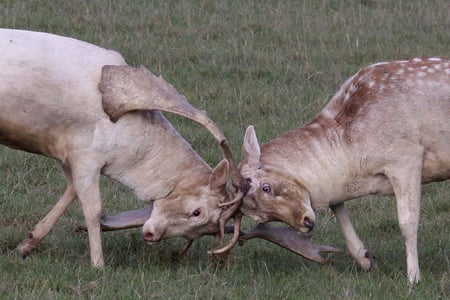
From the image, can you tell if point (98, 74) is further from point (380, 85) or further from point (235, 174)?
point (380, 85)

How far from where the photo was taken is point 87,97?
8281 mm

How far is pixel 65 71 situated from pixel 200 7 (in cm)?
768

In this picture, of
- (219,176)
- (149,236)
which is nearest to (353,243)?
(219,176)

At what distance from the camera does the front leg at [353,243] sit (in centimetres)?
875

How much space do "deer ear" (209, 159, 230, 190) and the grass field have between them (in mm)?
611

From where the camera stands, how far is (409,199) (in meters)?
8.52

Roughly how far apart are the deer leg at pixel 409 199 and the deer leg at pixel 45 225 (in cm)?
239

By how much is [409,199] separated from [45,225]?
270 cm

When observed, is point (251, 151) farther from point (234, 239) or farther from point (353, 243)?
point (353, 243)

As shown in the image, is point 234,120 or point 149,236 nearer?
point 149,236

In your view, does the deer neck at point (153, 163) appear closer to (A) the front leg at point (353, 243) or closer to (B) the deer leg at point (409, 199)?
(A) the front leg at point (353, 243)

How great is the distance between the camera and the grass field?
8.02 m

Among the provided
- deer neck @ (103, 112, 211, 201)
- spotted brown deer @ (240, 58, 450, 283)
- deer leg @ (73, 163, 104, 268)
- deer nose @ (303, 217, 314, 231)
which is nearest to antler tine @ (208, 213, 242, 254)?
spotted brown deer @ (240, 58, 450, 283)

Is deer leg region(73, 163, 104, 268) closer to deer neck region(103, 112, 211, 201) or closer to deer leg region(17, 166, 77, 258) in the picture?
deer neck region(103, 112, 211, 201)
